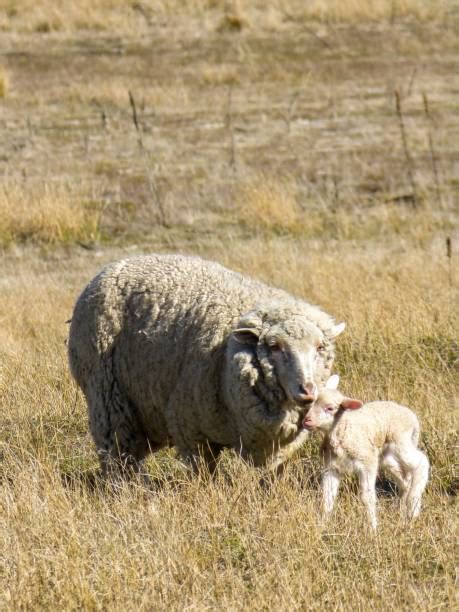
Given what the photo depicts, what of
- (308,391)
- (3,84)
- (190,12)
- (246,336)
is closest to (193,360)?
(246,336)

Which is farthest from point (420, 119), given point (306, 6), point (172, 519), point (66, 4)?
point (172, 519)

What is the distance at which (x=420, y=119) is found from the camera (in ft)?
61.2

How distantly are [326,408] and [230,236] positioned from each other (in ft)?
25.3

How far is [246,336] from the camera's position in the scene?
565 centimetres

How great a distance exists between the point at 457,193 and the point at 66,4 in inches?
523

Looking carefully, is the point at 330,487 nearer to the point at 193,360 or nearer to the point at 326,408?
the point at 326,408

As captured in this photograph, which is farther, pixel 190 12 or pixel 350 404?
pixel 190 12

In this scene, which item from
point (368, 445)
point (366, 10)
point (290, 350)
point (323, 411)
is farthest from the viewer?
point (366, 10)

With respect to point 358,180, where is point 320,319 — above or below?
above

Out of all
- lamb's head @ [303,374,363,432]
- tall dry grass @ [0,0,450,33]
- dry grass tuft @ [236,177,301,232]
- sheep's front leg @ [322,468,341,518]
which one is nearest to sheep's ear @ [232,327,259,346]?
lamb's head @ [303,374,363,432]

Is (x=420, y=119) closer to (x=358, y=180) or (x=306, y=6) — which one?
(x=358, y=180)

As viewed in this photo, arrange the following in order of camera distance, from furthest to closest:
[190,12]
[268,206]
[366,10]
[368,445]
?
[190,12], [366,10], [268,206], [368,445]

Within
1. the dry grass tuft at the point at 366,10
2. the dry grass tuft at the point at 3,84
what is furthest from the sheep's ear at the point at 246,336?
the dry grass tuft at the point at 366,10

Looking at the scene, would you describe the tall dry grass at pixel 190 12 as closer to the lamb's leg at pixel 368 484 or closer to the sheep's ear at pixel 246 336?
the sheep's ear at pixel 246 336
